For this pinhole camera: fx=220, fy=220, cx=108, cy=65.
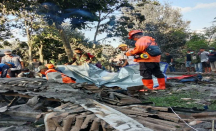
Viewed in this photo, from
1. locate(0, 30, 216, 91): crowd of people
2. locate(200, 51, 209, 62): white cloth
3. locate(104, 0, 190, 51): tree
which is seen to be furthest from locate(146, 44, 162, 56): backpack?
locate(104, 0, 190, 51): tree

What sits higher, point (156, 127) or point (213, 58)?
point (213, 58)

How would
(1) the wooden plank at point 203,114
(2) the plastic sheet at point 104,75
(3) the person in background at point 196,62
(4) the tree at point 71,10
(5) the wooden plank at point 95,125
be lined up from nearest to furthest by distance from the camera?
(5) the wooden plank at point 95,125 → (1) the wooden plank at point 203,114 → (2) the plastic sheet at point 104,75 → (4) the tree at point 71,10 → (3) the person in background at point 196,62

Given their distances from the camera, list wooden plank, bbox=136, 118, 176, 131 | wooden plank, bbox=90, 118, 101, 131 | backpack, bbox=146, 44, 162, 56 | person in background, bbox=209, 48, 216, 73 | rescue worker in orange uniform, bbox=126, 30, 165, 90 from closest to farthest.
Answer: wooden plank, bbox=136, 118, 176, 131, wooden plank, bbox=90, 118, 101, 131, backpack, bbox=146, 44, 162, 56, rescue worker in orange uniform, bbox=126, 30, 165, 90, person in background, bbox=209, 48, 216, 73

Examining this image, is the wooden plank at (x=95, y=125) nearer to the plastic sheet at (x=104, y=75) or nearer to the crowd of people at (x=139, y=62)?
the crowd of people at (x=139, y=62)

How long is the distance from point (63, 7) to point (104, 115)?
8.98 metres

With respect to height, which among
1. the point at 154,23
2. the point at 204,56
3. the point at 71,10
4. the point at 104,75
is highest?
the point at 154,23

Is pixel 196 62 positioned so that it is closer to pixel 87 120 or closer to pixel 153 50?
pixel 153 50

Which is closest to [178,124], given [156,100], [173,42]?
[156,100]

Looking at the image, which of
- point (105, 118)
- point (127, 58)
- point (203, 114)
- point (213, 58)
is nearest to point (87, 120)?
point (105, 118)

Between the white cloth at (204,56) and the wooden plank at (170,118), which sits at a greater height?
the white cloth at (204,56)

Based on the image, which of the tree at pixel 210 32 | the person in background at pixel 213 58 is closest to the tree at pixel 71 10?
the person in background at pixel 213 58

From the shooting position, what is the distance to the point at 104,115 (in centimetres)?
267

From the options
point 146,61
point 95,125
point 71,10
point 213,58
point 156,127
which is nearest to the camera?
point 156,127

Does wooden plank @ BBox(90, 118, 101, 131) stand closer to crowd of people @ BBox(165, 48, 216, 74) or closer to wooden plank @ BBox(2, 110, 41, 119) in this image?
wooden plank @ BBox(2, 110, 41, 119)
